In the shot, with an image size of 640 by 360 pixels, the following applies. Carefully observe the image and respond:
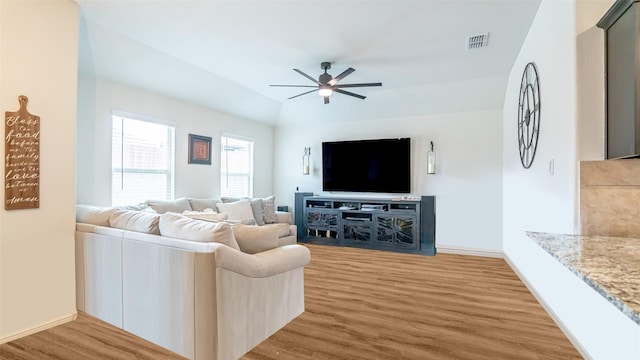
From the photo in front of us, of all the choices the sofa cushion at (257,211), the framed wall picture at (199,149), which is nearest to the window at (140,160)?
the framed wall picture at (199,149)

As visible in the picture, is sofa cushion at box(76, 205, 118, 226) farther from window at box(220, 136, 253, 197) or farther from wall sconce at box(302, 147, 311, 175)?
wall sconce at box(302, 147, 311, 175)

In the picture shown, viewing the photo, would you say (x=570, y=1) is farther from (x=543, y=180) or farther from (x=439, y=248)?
(x=439, y=248)

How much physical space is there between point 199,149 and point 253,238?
10.7ft

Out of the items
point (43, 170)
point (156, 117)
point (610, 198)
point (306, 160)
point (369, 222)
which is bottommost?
point (369, 222)

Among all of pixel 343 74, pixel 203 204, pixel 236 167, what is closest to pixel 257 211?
pixel 203 204

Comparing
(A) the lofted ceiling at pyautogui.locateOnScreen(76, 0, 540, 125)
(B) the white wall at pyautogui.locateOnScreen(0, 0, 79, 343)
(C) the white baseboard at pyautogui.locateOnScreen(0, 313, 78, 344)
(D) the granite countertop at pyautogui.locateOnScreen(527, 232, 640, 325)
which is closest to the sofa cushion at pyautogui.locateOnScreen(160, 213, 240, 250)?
(B) the white wall at pyautogui.locateOnScreen(0, 0, 79, 343)

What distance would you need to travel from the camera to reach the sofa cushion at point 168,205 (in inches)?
154

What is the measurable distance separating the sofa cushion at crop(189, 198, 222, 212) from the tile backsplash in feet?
14.2

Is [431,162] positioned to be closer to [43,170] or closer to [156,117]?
[156,117]

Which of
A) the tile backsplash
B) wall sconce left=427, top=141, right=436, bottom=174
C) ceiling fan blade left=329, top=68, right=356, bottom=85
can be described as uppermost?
ceiling fan blade left=329, top=68, right=356, bottom=85

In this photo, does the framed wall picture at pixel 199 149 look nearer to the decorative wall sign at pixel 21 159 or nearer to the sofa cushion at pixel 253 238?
the decorative wall sign at pixel 21 159

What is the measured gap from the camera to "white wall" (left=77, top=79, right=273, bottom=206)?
11.7 feet

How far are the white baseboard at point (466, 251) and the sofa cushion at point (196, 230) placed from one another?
4.23 metres

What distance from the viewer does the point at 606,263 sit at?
1173 mm
